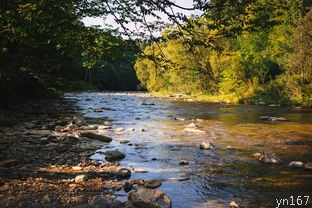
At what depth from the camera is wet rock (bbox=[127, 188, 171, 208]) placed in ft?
14.7

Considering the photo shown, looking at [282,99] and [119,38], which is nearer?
[119,38]

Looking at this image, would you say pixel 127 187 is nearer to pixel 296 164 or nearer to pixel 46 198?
pixel 46 198

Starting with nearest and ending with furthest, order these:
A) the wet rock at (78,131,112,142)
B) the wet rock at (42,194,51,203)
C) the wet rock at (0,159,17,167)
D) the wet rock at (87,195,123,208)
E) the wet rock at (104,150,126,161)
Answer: the wet rock at (87,195,123,208)
the wet rock at (42,194,51,203)
the wet rock at (0,159,17,167)
the wet rock at (104,150,126,161)
the wet rock at (78,131,112,142)

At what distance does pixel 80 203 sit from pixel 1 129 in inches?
300

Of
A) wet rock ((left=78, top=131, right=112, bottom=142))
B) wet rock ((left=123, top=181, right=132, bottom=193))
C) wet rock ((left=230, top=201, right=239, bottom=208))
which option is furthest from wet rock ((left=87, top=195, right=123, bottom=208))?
wet rock ((left=78, top=131, right=112, bottom=142))

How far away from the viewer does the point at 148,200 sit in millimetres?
4508

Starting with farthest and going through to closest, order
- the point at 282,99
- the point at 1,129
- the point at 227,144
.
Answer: the point at 282,99, the point at 1,129, the point at 227,144

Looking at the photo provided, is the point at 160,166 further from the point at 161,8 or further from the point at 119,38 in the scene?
the point at 161,8

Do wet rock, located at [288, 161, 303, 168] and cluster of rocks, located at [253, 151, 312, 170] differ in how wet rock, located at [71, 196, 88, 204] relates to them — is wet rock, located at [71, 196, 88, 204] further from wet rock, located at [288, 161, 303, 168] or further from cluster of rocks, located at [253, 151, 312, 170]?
wet rock, located at [288, 161, 303, 168]

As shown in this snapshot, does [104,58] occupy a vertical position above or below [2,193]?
above

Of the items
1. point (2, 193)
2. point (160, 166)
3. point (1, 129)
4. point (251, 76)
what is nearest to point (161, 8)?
point (2, 193)

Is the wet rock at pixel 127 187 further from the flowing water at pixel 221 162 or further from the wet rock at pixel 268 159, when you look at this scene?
the wet rock at pixel 268 159

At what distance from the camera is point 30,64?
326 inches

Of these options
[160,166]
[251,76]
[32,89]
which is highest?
[251,76]
